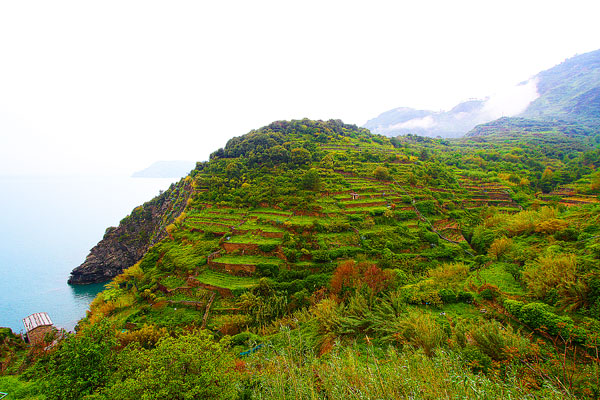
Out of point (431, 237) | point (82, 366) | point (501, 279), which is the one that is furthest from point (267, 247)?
point (501, 279)

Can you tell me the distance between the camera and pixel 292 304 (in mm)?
18641

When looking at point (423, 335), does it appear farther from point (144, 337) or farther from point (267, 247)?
point (144, 337)

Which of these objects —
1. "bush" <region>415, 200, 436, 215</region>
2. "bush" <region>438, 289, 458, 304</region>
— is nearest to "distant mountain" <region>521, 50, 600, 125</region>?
"bush" <region>415, 200, 436, 215</region>

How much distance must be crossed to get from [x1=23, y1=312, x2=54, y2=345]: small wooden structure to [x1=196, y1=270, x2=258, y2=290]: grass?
1336 cm

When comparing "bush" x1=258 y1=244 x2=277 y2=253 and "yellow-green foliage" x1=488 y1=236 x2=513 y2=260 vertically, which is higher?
"bush" x1=258 y1=244 x2=277 y2=253

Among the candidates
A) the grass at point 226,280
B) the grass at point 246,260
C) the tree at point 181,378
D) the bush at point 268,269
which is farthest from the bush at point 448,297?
the grass at point 226,280

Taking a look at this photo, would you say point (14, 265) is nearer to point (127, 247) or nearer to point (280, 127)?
point (127, 247)

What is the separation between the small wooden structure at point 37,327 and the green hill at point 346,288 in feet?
11.0

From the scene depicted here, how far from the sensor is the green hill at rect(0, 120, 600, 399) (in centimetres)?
662

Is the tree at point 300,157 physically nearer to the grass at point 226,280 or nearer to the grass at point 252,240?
the grass at point 252,240

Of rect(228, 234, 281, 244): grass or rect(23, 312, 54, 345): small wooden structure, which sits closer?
rect(23, 312, 54, 345): small wooden structure

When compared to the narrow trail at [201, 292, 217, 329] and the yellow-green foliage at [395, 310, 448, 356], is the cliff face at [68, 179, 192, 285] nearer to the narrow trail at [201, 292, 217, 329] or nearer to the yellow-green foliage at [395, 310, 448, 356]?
the narrow trail at [201, 292, 217, 329]

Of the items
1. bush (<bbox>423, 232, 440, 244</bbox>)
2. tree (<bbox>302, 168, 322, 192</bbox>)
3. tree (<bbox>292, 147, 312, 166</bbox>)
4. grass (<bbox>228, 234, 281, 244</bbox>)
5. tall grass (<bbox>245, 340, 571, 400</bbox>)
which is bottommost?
bush (<bbox>423, 232, 440, 244</bbox>)

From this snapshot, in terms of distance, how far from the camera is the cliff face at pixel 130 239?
138 feet
